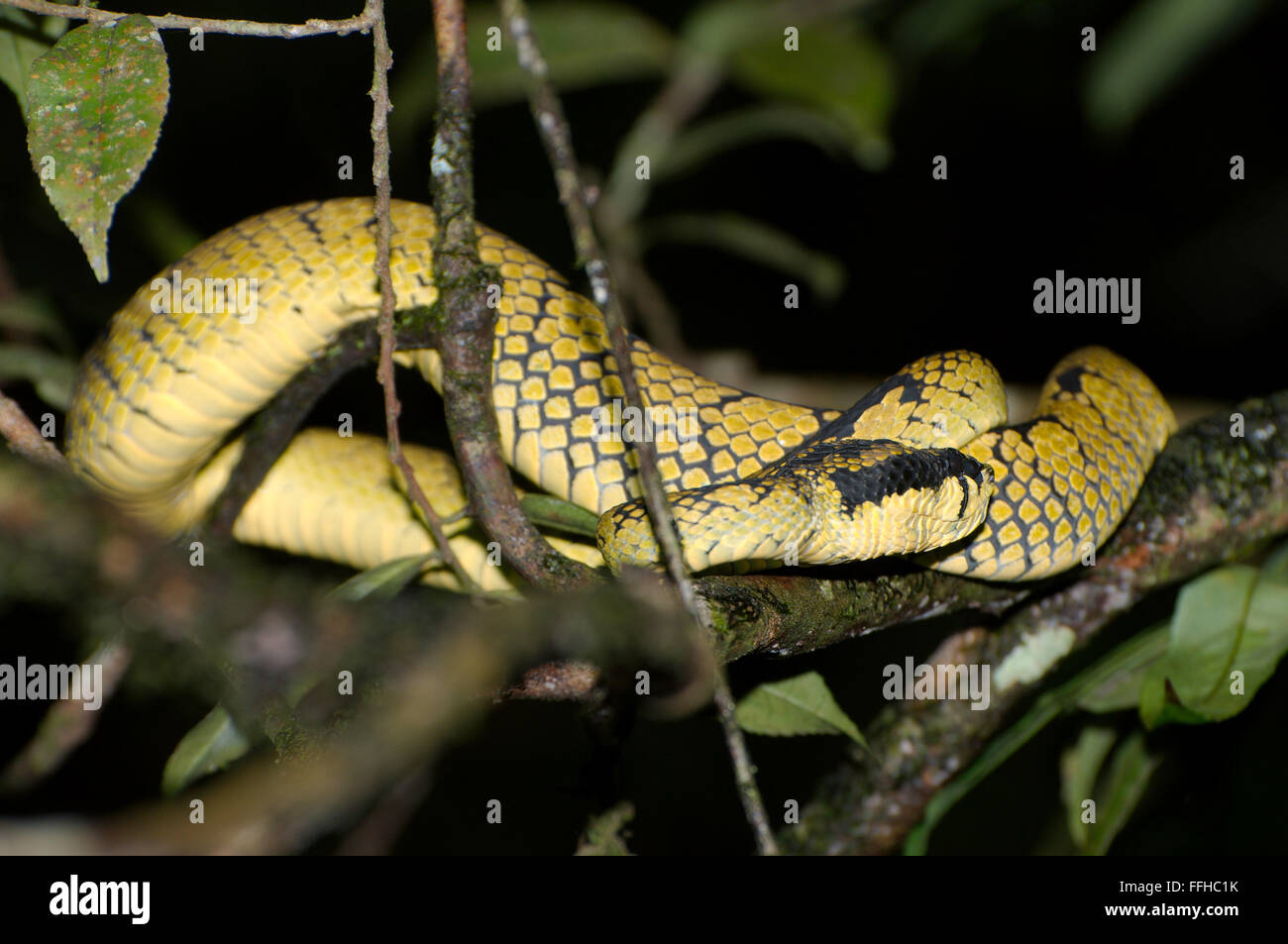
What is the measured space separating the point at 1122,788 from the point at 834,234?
8.58ft

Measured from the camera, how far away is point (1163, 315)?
167 inches

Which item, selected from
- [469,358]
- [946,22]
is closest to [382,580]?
[469,358]

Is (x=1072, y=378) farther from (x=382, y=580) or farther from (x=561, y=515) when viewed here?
(x=382, y=580)

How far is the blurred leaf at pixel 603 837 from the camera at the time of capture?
6.48 ft

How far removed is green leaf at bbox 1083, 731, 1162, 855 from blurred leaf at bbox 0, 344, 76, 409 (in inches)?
100

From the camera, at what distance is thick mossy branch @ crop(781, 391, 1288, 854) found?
7.52ft

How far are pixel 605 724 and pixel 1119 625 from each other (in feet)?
6.72

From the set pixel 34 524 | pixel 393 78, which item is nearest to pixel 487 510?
pixel 34 524

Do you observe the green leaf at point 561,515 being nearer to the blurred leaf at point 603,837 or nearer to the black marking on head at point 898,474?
the black marking on head at point 898,474

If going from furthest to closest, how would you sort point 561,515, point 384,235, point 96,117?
point 561,515 → point 384,235 → point 96,117

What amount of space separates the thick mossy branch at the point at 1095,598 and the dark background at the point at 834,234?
0.75 metres

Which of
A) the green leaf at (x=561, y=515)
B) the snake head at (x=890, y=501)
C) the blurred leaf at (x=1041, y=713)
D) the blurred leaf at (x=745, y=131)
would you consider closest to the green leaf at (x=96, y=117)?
the green leaf at (x=561, y=515)

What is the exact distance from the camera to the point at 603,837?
1.99 meters

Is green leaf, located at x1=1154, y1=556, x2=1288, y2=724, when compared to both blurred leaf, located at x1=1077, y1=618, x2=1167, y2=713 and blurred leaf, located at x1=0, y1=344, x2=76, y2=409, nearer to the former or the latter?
blurred leaf, located at x1=1077, y1=618, x2=1167, y2=713
